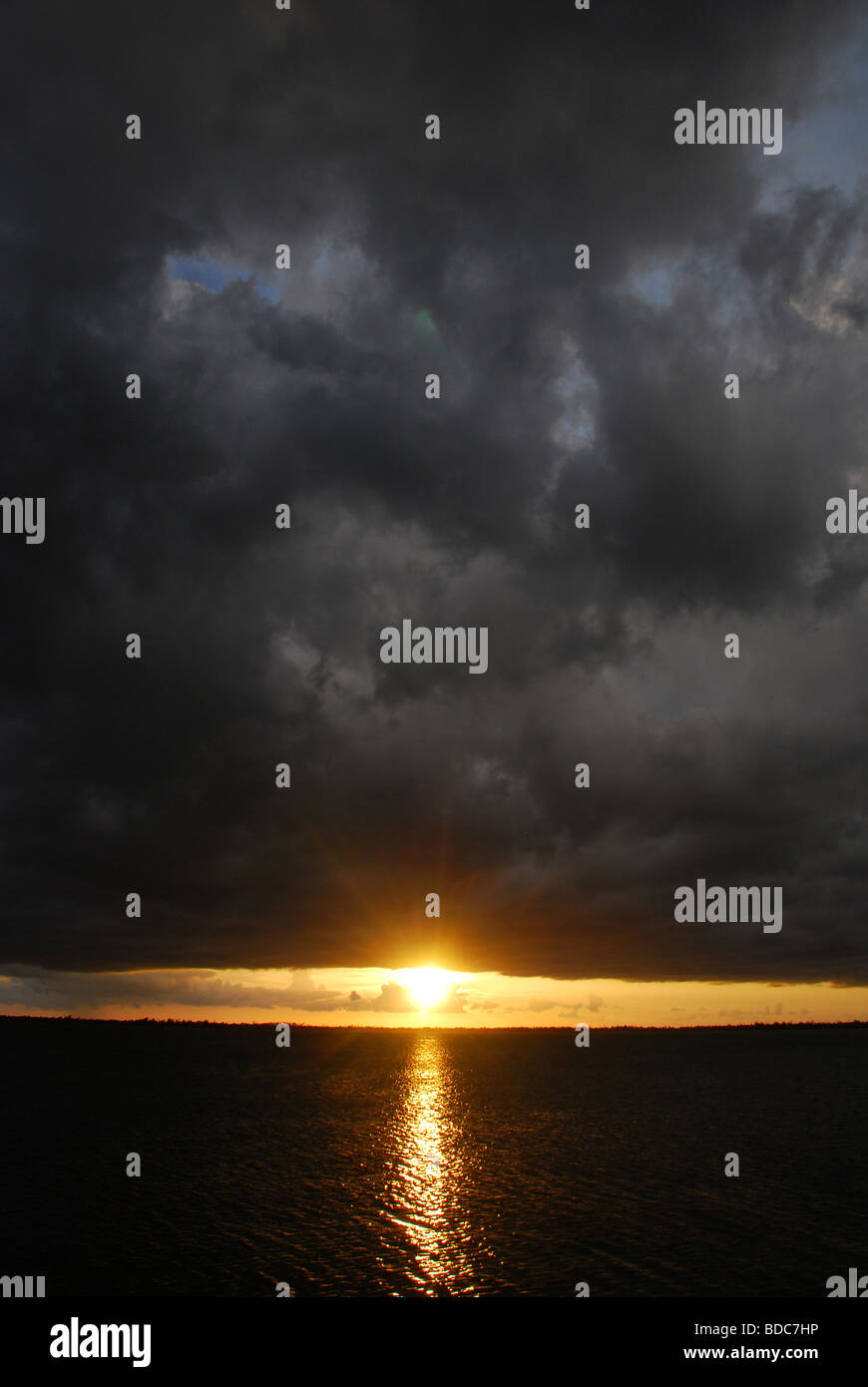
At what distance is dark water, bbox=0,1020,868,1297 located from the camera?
43.8 metres

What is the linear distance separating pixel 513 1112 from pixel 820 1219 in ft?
212

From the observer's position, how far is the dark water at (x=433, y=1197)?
43812 mm

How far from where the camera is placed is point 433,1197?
62.2 meters

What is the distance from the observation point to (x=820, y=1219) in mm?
55156

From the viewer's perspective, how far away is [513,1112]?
373ft
